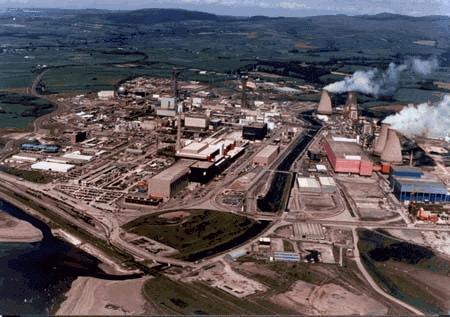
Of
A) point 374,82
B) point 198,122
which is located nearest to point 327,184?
point 198,122

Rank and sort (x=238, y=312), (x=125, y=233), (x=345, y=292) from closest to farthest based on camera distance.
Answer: (x=238, y=312)
(x=345, y=292)
(x=125, y=233)

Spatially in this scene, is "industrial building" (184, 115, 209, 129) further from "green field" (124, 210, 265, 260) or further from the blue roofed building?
the blue roofed building

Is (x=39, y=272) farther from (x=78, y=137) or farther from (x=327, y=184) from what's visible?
(x=78, y=137)

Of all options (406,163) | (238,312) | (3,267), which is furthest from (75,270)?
(406,163)

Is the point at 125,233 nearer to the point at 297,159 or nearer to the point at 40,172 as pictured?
the point at 40,172

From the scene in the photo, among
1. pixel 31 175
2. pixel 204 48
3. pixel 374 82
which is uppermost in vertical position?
pixel 204 48

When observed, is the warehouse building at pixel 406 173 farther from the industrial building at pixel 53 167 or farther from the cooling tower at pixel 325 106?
the cooling tower at pixel 325 106
